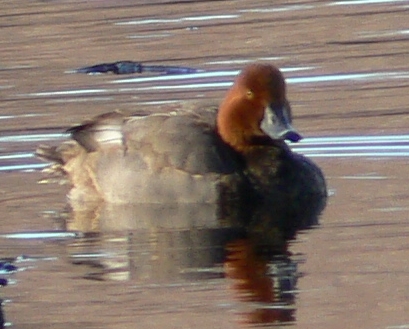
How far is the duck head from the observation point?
12.3 m

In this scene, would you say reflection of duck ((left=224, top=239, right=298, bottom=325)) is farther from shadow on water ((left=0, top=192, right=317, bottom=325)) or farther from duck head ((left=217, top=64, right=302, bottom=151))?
duck head ((left=217, top=64, right=302, bottom=151))

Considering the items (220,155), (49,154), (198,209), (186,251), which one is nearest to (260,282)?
(186,251)

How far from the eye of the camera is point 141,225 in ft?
37.8

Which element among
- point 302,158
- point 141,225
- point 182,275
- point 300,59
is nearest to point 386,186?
point 302,158

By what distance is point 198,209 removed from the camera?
39.6 ft

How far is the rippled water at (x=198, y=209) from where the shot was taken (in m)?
9.08

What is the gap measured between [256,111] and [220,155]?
0.42 m

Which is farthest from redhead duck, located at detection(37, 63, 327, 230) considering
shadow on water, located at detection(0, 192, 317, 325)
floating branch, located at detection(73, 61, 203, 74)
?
floating branch, located at detection(73, 61, 203, 74)

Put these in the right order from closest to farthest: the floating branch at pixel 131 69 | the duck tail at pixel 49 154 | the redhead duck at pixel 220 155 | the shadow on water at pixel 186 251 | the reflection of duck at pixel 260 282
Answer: the reflection of duck at pixel 260 282
the shadow on water at pixel 186 251
the redhead duck at pixel 220 155
the duck tail at pixel 49 154
the floating branch at pixel 131 69

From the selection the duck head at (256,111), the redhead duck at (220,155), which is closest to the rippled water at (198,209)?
the redhead duck at (220,155)

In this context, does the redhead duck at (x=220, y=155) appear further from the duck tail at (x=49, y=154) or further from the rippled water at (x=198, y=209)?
the duck tail at (x=49, y=154)

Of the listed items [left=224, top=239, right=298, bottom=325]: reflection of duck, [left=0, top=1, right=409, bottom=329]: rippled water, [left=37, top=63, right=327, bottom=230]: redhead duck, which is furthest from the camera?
[left=37, top=63, right=327, bottom=230]: redhead duck

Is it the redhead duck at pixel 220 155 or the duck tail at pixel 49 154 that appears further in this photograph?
the duck tail at pixel 49 154

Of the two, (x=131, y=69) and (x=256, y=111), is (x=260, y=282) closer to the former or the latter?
(x=256, y=111)
